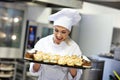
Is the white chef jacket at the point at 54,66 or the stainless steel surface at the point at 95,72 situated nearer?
the white chef jacket at the point at 54,66

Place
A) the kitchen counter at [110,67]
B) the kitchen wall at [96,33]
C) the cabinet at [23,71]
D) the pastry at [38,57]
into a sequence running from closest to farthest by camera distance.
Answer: the pastry at [38,57] → the kitchen counter at [110,67] → the kitchen wall at [96,33] → the cabinet at [23,71]

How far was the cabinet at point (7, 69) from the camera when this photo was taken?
235 cm

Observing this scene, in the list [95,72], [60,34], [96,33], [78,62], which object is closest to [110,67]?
[95,72]

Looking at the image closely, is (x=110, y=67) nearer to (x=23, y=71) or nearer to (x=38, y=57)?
(x=38, y=57)

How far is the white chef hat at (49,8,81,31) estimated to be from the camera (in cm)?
127

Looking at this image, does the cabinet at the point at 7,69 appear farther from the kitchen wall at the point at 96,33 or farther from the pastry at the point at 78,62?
the pastry at the point at 78,62

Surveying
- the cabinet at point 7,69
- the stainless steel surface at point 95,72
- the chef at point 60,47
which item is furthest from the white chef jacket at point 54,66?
the cabinet at point 7,69

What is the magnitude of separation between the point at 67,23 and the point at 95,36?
47.8 inches

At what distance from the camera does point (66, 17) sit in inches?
51.0

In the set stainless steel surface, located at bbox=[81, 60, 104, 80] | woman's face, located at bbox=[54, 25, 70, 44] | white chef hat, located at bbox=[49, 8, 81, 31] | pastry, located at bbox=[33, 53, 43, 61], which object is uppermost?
white chef hat, located at bbox=[49, 8, 81, 31]

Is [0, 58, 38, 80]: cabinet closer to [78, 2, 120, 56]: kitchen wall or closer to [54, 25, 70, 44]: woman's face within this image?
[78, 2, 120, 56]: kitchen wall

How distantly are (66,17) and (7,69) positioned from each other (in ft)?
4.03

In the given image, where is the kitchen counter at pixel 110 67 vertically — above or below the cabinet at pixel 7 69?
above

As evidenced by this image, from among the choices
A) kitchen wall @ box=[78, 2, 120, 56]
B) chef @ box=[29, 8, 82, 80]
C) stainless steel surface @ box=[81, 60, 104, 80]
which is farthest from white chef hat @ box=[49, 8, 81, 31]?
kitchen wall @ box=[78, 2, 120, 56]
